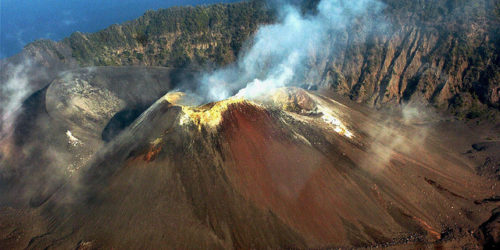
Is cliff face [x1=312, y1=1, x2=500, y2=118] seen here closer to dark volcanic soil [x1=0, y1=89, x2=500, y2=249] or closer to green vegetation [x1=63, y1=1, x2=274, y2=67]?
dark volcanic soil [x1=0, y1=89, x2=500, y2=249]

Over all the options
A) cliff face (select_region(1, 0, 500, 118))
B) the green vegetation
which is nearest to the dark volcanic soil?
cliff face (select_region(1, 0, 500, 118))

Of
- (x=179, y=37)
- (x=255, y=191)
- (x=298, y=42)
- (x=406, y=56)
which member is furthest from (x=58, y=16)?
(x=255, y=191)

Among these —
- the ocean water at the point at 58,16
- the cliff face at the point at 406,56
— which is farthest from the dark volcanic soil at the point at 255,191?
the ocean water at the point at 58,16

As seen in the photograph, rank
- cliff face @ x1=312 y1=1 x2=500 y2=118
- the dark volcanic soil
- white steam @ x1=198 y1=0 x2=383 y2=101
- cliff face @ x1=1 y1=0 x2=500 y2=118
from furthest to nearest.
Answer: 1. white steam @ x1=198 y1=0 x2=383 y2=101
2. cliff face @ x1=1 y1=0 x2=500 y2=118
3. cliff face @ x1=312 y1=1 x2=500 y2=118
4. the dark volcanic soil

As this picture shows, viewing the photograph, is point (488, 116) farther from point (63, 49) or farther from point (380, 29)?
point (63, 49)

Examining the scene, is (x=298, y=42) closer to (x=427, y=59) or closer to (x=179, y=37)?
(x=427, y=59)

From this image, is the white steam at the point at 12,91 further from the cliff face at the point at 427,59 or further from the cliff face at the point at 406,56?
the cliff face at the point at 427,59

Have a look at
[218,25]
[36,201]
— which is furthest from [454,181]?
[218,25]
